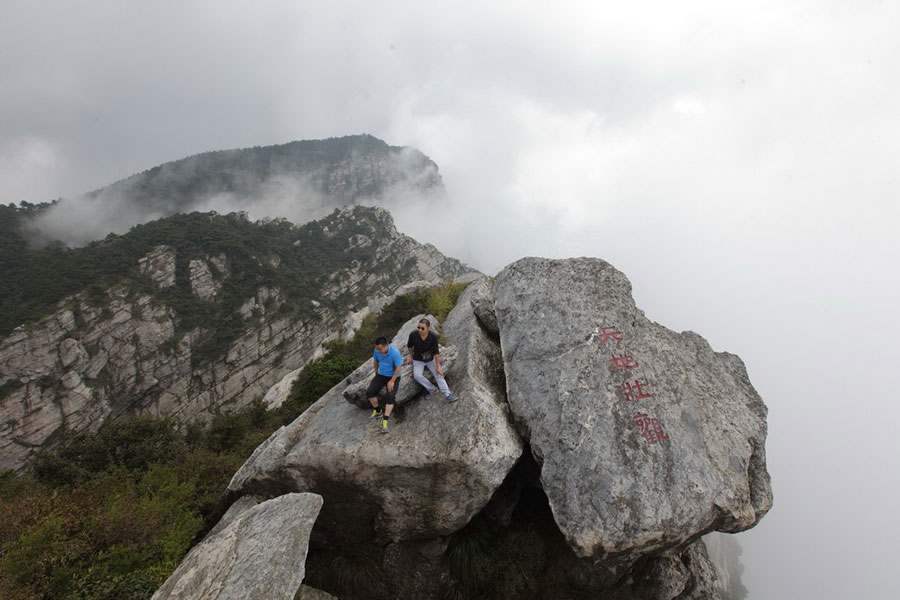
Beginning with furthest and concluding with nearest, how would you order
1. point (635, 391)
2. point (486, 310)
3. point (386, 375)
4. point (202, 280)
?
1. point (202, 280)
2. point (486, 310)
3. point (386, 375)
4. point (635, 391)

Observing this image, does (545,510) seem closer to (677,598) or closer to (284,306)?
(677,598)

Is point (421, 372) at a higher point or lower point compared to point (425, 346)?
lower

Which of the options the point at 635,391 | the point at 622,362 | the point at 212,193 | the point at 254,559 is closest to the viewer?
the point at 254,559

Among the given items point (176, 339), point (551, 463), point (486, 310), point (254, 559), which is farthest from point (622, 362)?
point (176, 339)

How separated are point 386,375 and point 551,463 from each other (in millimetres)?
4312

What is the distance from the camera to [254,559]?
21.6 feet

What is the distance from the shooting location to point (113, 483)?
10.6 meters

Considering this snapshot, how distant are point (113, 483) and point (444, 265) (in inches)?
4375

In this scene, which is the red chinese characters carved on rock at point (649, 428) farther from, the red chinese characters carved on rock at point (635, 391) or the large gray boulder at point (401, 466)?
the large gray boulder at point (401, 466)

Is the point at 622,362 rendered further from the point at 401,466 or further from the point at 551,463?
the point at 401,466

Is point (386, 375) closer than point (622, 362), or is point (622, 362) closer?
point (622, 362)

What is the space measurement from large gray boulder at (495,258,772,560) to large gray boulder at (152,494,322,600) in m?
5.14

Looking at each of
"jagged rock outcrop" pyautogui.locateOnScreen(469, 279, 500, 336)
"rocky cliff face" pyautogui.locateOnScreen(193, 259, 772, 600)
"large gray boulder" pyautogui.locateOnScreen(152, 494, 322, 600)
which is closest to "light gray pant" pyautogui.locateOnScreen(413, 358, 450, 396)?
"rocky cliff face" pyautogui.locateOnScreen(193, 259, 772, 600)

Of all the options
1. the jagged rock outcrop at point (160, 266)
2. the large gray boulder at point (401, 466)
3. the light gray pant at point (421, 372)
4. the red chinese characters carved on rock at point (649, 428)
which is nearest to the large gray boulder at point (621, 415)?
the red chinese characters carved on rock at point (649, 428)
